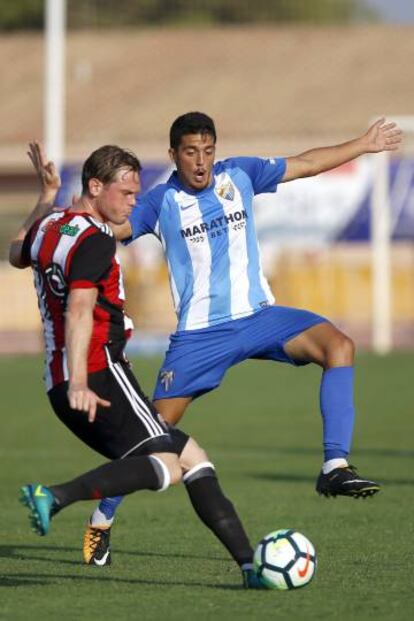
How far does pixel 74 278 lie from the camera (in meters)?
7.55

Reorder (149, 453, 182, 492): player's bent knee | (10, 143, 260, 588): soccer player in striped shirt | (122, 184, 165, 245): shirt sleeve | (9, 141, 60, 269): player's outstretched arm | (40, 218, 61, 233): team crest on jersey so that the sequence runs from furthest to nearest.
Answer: (122, 184, 165, 245): shirt sleeve, (9, 141, 60, 269): player's outstretched arm, (40, 218, 61, 233): team crest on jersey, (149, 453, 182, 492): player's bent knee, (10, 143, 260, 588): soccer player in striped shirt

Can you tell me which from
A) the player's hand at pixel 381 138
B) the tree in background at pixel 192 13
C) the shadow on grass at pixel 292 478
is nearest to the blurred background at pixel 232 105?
the tree in background at pixel 192 13

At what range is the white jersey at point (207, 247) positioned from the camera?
31.2 ft

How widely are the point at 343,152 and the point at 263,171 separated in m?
0.48

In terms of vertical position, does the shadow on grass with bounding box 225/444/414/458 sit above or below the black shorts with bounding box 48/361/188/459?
below

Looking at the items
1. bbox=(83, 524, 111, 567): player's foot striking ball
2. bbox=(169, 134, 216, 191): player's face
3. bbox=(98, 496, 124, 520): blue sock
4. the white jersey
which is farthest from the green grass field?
bbox=(169, 134, 216, 191): player's face

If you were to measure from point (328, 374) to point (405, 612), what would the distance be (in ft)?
7.37

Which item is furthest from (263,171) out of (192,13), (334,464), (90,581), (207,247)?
(192,13)

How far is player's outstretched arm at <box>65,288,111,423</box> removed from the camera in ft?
24.2

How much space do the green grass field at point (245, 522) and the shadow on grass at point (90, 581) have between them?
0.01 meters

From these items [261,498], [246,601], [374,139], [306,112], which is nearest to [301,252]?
[306,112]

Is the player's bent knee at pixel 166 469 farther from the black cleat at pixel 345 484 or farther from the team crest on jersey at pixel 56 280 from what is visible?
the black cleat at pixel 345 484

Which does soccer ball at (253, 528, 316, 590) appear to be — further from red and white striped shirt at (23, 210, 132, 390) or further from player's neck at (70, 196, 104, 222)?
player's neck at (70, 196, 104, 222)

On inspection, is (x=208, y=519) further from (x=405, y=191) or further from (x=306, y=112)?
(x=306, y=112)
